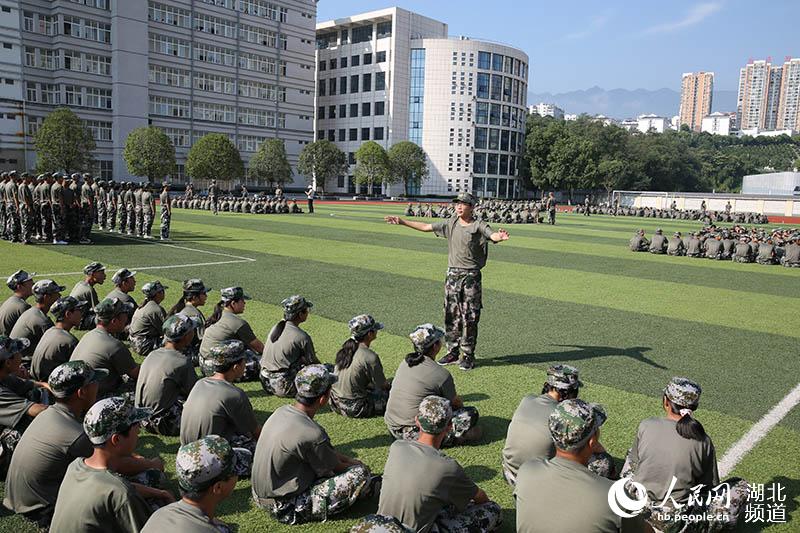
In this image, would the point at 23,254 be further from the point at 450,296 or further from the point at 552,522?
the point at 552,522

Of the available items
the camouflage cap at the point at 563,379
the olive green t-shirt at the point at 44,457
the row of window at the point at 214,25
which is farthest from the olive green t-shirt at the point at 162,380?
the row of window at the point at 214,25

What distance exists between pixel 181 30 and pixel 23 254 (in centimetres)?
6195

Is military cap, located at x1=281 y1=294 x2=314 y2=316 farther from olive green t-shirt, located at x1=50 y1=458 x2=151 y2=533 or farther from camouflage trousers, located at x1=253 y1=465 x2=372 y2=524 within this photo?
olive green t-shirt, located at x1=50 y1=458 x2=151 y2=533

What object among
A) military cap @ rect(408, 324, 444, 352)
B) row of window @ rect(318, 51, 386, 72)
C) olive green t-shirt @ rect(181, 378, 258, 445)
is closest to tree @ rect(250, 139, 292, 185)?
row of window @ rect(318, 51, 386, 72)

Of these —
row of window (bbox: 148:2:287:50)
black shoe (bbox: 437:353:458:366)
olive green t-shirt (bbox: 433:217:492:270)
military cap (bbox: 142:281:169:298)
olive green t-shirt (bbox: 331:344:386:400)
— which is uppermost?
row of window (bbox: 148:2:287:50)

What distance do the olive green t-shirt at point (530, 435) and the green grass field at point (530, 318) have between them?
404 millimetres

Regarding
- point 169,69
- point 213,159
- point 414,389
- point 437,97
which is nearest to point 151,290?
point 414,389

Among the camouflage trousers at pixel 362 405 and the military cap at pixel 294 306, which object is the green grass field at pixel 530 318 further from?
the military cap at pixel 294 306

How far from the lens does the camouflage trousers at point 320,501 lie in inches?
186

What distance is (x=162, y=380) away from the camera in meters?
6.06

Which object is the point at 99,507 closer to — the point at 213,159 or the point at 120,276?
the point at 120,276

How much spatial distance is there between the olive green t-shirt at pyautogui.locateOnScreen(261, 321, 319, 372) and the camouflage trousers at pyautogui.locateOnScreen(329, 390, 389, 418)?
27.3 inches

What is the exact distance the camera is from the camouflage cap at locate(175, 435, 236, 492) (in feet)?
10.6

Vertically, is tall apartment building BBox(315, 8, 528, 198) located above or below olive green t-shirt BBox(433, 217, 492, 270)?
above
